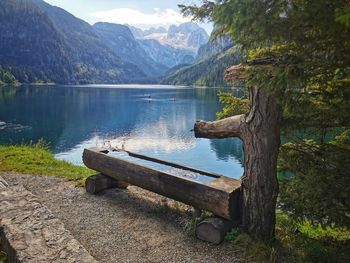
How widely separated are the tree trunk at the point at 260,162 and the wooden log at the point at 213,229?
480mm

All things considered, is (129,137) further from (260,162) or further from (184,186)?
(260,162)

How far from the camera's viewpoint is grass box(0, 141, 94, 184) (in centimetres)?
1405

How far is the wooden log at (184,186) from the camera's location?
25.4ft

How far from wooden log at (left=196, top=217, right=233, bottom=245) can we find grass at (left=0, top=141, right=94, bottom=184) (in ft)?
20.1

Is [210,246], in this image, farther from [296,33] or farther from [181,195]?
[296,33]

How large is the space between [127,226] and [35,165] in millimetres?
8459

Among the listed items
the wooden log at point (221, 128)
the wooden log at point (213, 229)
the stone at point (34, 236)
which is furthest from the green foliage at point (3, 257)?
the wooden log at point (221, 128)

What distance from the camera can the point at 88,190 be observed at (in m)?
11.3

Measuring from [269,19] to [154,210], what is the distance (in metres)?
6.73

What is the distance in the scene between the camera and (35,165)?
15312 mm

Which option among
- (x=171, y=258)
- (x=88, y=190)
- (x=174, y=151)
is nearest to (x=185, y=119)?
(x=174, y=151)

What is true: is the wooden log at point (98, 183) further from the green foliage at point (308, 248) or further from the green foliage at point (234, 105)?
the green foliage at point (308, 248)

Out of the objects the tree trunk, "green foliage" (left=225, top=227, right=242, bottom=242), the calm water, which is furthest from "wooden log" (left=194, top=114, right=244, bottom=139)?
the calm water

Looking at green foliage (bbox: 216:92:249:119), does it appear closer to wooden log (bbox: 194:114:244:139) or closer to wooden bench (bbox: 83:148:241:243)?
wooden log (bbox: 194:114:244:139)
